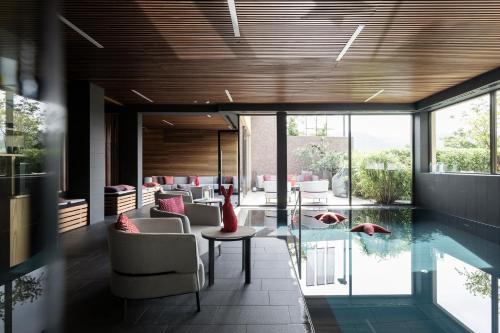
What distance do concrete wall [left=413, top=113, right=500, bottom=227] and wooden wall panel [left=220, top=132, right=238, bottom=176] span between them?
22.2ft

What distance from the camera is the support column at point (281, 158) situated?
9562 mm

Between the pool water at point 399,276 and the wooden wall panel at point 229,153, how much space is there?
758cm

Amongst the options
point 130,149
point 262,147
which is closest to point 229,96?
point 130,149

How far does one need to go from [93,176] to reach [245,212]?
11.9ft

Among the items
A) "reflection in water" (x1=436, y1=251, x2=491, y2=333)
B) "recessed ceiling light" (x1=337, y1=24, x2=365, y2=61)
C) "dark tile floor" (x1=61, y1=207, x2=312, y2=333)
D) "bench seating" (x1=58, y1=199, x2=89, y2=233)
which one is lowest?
"reflection in water" (x1=436, y1=251, x2=491, y2=333)

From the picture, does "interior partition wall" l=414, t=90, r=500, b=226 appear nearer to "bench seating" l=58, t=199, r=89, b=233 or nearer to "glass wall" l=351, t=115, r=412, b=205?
"glass wall" l=351, t=115, r=412, b=205

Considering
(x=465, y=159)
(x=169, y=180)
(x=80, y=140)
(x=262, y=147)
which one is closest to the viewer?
(x=80, y=140)

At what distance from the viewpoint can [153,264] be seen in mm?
2746

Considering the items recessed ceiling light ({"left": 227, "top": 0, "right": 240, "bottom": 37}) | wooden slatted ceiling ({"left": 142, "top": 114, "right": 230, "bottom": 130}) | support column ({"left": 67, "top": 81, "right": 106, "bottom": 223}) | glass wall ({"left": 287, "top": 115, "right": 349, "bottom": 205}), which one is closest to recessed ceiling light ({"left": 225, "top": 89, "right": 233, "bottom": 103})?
wooden slatted ceiling ({"left": 142, "top": 114, "right": 230, "bottom": 130})

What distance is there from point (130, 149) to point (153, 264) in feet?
23.1

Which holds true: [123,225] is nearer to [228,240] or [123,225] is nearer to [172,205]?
[228,240]

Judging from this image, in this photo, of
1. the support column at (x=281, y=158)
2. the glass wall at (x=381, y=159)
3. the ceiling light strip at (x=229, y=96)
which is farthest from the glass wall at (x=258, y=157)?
the ceiling light strip at (x=229, y=96)

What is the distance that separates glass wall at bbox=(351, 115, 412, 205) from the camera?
990 cm

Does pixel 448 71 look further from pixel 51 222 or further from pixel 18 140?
pixel 18 140
